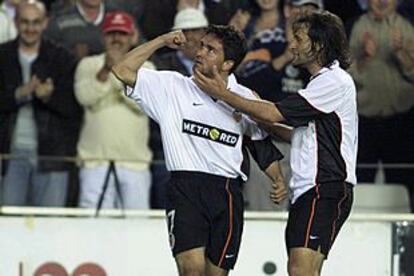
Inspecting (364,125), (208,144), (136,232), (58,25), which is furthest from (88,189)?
(208,144)

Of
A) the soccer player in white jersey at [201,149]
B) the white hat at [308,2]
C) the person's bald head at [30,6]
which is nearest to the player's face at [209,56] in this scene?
the soccer player in white jersey at [201,149]

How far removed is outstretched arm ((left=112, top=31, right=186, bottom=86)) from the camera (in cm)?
919

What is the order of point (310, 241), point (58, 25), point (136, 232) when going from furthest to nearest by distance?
point (58, 25), point (136, 232), point (310, 241)

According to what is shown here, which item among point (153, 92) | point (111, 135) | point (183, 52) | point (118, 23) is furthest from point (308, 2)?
point (153, 92)

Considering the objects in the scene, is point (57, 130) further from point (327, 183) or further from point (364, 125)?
point (327, 183)

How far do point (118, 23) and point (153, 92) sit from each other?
3244 millimetres

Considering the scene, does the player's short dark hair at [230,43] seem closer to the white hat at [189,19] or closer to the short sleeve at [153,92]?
the short sleeve at [153,92]

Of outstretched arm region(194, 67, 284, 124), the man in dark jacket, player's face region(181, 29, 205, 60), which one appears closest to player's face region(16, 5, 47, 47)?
the man in dark jacket

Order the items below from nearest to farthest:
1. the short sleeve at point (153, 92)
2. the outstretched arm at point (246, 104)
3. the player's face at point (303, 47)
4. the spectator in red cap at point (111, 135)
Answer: the outstretched arm at point (246, 104) < the player's face at point (303, 47) < the short sleeve at point (153, 92) < the spectator in red cap at point (111, 135)

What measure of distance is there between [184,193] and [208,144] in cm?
33

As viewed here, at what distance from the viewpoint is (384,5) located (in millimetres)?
12398

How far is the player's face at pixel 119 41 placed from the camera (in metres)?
12.4

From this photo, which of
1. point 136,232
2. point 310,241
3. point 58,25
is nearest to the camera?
point 310,241

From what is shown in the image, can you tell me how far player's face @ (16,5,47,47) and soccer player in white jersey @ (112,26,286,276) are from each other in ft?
→ 10.7
